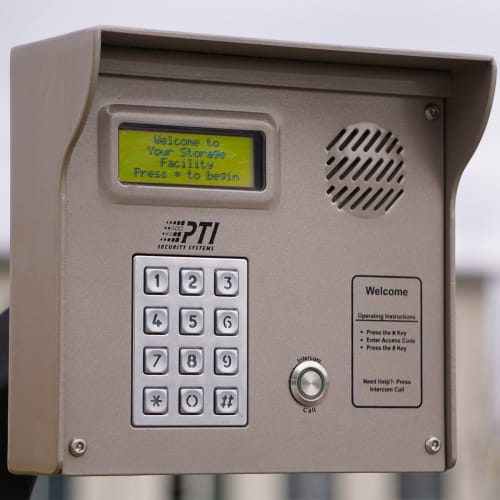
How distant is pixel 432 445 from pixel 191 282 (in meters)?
0.39

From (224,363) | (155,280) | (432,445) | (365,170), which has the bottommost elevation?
(432,445)

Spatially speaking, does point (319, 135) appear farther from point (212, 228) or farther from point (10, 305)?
point (10, 305)

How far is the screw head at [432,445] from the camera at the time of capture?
2035 millimetres

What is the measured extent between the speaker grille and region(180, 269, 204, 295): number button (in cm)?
21

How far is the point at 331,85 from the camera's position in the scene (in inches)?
78.6

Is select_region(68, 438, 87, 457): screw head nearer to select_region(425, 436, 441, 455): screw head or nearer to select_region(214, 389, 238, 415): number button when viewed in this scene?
select_region(214, 389, 238, 415): number button

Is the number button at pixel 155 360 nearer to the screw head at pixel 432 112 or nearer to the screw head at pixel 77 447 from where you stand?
the screw head at pixel 77 447

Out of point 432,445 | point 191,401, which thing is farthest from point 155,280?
point 432,445

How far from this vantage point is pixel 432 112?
6.77 feet

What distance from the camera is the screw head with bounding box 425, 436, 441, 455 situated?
204cm

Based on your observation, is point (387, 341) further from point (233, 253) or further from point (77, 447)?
point (77, 447)

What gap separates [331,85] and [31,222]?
1.39ft

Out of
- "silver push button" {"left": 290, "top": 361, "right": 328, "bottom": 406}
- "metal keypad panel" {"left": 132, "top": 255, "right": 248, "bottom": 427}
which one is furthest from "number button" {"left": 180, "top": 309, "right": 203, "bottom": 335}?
"silver push button" {"left": 290, "top": 361, "right": 328, "bottom": 406}

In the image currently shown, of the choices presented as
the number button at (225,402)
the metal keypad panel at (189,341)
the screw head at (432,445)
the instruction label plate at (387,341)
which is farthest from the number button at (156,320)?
→ the screw head at (432,445)
